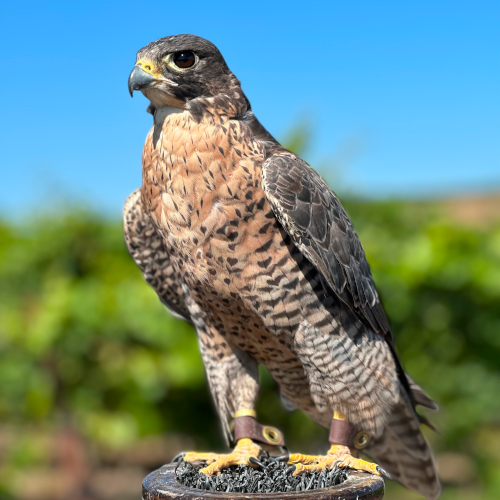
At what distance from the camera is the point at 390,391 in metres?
2.74

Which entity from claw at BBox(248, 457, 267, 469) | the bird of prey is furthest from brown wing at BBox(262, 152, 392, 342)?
claw at BBox(248, 457, 267, 469)

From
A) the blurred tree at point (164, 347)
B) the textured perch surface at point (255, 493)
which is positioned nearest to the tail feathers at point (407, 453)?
the textured perch surface at point (255, 493)

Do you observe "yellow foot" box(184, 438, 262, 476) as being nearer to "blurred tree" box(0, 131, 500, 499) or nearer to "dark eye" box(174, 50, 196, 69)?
"dark eye" box(174, 50, 196, 69)

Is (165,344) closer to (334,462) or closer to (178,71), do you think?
(334,462)

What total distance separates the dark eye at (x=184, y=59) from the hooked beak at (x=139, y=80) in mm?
137

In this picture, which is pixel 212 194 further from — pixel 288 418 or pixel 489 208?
pixel 489 208

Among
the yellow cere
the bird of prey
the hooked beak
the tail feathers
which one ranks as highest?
the yellow cere

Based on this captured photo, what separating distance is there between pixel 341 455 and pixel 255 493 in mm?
583

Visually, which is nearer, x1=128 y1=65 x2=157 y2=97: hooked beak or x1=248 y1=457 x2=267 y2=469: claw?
x1=128 y1=65 x2=157 y2=97: hooked beak

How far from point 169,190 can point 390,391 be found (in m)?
1.48

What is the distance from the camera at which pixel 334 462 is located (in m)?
2.52

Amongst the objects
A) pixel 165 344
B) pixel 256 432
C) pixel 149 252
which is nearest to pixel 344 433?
pixel 256 432

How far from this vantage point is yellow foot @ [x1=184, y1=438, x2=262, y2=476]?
8.26ft

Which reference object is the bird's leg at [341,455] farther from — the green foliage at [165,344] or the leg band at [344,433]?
the green foliage at [165,344]
